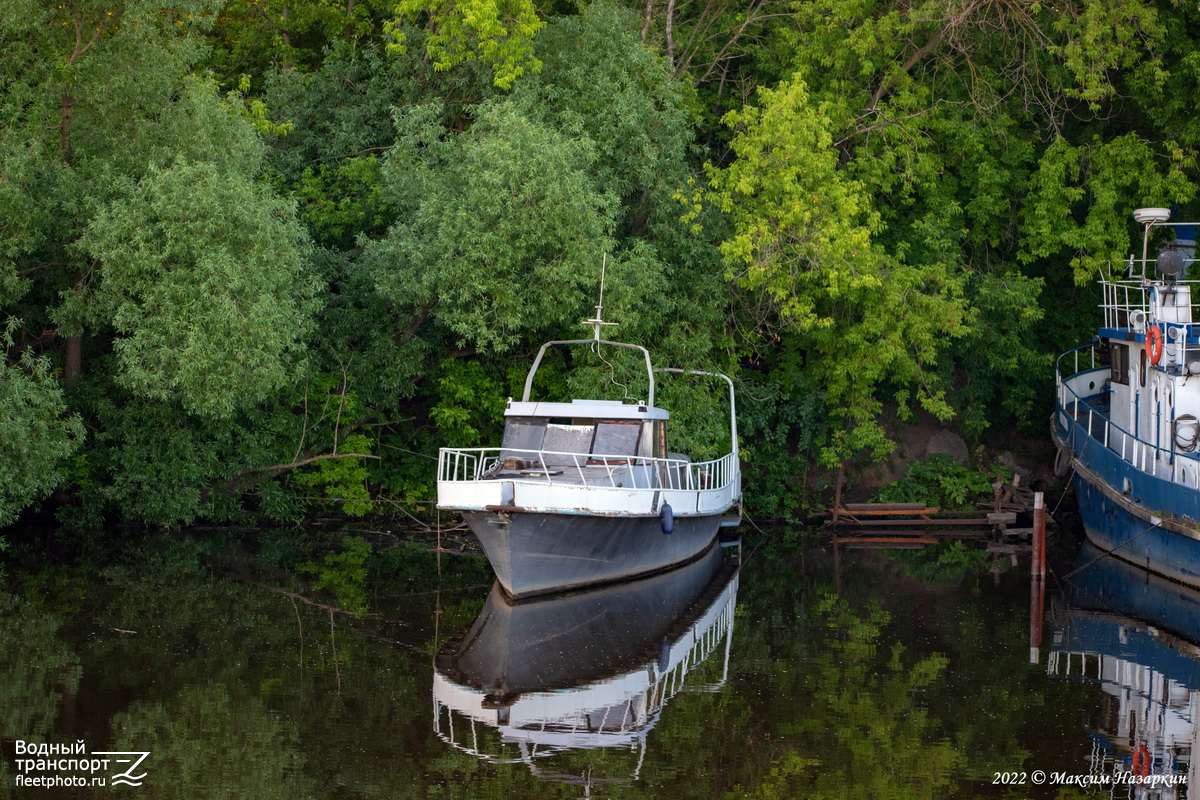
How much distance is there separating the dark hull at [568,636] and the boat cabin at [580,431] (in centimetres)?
224

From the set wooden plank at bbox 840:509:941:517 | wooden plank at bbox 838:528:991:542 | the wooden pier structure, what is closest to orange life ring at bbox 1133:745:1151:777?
the wooden pier structure

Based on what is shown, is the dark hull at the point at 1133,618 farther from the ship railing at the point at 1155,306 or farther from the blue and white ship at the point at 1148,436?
the ship railing at the point at 1155,306

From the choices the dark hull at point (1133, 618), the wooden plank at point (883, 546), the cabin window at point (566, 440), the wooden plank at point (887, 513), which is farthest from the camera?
the wooden plank at point (887, 513)

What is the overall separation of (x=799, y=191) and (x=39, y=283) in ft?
48.6

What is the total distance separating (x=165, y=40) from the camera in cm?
2470

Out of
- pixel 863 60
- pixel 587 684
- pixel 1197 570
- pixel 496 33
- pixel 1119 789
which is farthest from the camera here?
pixel 863 60

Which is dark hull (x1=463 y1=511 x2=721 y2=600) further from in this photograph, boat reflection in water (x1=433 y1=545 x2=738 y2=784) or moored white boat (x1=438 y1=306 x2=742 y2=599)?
boat reflection in water (x1=433 y1=545 x2=738 y2=784)

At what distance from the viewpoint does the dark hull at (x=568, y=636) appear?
15.8 m

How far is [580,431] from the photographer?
71.8 ft

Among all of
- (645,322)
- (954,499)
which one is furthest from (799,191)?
(954,499)

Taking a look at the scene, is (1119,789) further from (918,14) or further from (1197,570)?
(918,14)

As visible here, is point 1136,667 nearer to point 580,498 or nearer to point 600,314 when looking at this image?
point 580,498

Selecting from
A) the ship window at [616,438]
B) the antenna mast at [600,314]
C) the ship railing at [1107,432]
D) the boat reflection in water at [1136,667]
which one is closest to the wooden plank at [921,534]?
the ship railing at [1107,432]

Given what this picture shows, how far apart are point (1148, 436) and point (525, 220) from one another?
1258cm
